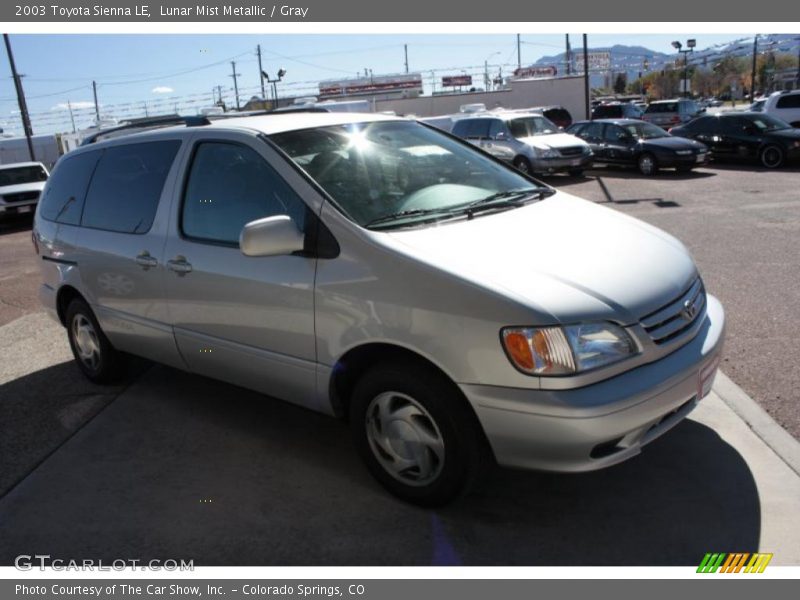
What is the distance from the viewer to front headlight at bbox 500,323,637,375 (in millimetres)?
2777

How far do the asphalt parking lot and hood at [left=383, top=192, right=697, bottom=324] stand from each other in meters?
0.95

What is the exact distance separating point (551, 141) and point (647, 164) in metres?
2.52

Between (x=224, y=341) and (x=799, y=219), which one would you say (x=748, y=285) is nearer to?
(x=799, y=219)

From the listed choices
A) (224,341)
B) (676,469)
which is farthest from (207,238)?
(676,469)

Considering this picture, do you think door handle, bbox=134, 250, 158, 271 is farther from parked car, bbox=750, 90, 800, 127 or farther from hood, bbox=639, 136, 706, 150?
parked car, bbox=750, 90, 800, 127

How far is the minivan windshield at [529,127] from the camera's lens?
60.5ft

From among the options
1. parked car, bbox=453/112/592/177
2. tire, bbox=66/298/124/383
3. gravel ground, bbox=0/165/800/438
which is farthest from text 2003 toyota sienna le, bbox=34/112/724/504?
parked car, bbox=453/112/592/177

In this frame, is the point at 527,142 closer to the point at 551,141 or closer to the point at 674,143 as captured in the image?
the point at 551,141

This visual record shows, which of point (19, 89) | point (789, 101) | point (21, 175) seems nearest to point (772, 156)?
point (789, 101)

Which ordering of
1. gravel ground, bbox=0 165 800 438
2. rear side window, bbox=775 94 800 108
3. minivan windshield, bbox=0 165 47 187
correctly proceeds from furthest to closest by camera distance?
rear side window, bbox=775 94 800 108 < minivan windshield, bbox=0 165 47 187 < gravel ground, bbox=0 165 800 438

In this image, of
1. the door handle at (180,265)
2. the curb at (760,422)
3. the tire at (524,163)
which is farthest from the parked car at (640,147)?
the door handle at (180,265)

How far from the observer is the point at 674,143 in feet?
58.2

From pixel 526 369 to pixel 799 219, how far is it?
30.2 ft

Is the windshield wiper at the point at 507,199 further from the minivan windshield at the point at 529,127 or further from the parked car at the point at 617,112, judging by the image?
the parked car at the point at 617,112
